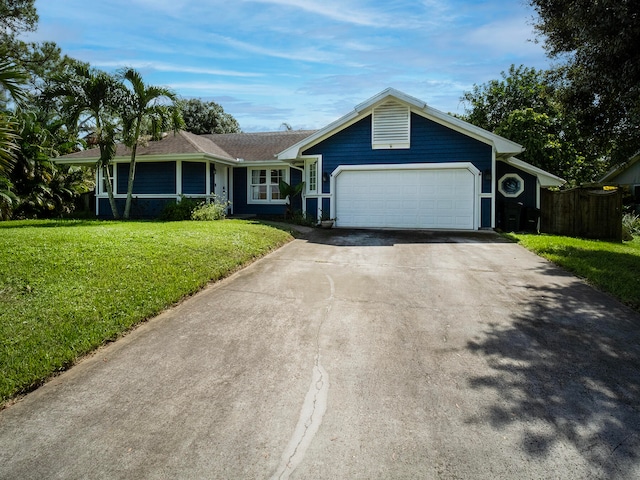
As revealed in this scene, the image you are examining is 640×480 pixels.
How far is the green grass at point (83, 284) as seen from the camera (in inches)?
163

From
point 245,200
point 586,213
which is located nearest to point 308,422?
point 586,213

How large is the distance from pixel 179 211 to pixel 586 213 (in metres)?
14.3

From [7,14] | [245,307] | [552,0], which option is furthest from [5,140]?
[7,14]

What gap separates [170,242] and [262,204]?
10.8 metres

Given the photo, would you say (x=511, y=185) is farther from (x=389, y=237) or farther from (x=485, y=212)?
(x=389, y=237)

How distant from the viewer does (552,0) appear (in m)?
9.45

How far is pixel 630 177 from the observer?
73.2ft

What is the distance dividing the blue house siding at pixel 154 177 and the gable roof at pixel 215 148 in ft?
2.31

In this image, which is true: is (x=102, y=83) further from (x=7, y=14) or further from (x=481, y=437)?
(x=481, y=437)

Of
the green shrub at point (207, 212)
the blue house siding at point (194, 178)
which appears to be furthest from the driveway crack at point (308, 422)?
the blue house siding at point (194, 178)

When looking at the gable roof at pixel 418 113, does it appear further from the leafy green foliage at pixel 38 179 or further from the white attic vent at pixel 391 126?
the leafy green foliage at pixel 38 179

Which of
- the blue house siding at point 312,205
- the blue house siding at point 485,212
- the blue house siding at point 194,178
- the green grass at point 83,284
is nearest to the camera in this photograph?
the green grass at point 83,284

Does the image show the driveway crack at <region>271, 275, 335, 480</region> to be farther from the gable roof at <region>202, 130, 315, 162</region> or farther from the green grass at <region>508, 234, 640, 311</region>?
the gable roof at <region>202, 130, 315, 162</region>

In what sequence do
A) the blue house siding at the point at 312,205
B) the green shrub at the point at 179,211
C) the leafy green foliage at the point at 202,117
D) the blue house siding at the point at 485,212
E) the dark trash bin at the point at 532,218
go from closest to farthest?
the blue house siding at the point at 485,212 → the dark trash bin at the point at 532,218 → the green shrub at the point at 179,211 → the blue house siding at the point at 312,205 → the leafy green foliage at the point at 202,117
